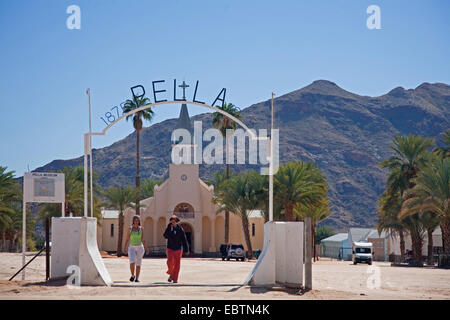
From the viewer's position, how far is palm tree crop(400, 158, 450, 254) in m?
36.4

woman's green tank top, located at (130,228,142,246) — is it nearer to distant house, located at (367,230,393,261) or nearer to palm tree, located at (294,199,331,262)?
palm tree, located at (294,199,331,262)

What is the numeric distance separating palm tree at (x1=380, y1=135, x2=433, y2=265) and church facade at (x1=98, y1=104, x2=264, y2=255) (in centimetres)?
2197

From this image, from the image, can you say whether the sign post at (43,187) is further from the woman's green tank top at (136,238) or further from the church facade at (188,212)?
the church facade at (188,212)

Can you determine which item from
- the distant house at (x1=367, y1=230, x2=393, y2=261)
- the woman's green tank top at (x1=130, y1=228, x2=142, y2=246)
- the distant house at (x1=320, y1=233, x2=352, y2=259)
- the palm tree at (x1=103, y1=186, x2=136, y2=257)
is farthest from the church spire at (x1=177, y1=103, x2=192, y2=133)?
the woman's green tank top at (x1=130, y1=228, x2=142, y2=246)

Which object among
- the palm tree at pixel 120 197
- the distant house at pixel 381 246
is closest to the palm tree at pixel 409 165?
the palm tree at pixel 120 197

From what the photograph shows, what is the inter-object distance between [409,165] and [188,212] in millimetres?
25583

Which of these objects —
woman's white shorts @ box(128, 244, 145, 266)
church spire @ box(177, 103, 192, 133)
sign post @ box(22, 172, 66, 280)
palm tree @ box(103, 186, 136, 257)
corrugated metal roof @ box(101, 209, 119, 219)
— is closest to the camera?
woman's white shorts @ box(128, 244, 145, 266)

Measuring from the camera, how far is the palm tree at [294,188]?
47.2 metres

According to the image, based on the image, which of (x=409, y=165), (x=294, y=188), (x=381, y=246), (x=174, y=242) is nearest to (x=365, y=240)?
(x=381, y=246)

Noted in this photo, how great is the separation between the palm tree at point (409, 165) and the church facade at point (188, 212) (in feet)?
72.1

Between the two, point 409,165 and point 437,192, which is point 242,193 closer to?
point 409,165
